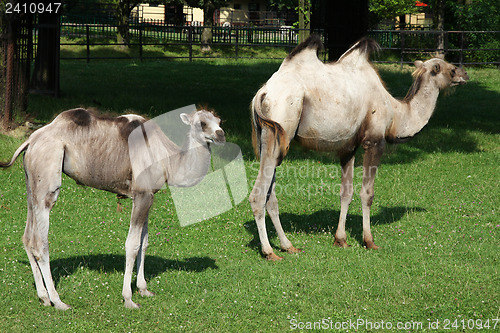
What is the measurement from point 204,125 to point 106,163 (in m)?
1.12

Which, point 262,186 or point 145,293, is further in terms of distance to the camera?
point 262,186

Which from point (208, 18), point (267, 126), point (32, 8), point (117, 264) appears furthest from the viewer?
point (208, 18)

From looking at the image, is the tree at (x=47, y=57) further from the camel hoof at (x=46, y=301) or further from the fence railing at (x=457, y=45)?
the fence railing at (x=457, y=45)

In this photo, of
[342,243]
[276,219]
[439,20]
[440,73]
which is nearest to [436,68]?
[440,73]

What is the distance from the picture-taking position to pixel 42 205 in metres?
6.30

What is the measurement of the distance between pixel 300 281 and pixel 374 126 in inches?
99.9

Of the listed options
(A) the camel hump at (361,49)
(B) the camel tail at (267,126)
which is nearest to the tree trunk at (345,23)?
(A) the camel hump at (361,49)

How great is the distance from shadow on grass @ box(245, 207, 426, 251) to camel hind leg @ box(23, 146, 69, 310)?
3.31 meters

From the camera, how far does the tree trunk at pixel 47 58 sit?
1934 cm

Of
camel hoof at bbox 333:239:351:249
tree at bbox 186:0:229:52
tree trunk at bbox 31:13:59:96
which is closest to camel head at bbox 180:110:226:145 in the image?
camel hoof at bbox 333:239:351:249

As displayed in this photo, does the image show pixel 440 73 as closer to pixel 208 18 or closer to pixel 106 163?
pixel 106 163

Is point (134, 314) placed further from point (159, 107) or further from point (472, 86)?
point (472, 86)

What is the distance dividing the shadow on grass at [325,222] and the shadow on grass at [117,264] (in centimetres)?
114

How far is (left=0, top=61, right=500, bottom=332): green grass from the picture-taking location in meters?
6.61
